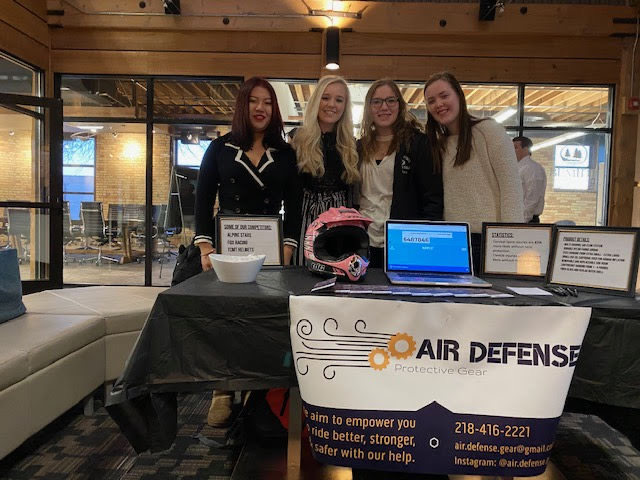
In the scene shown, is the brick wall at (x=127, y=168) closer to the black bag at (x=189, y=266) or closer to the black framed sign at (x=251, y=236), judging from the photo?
the black bag at (x=189, y=266)

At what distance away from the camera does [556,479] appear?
64.7 inches

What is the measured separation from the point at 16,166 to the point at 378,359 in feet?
17.1

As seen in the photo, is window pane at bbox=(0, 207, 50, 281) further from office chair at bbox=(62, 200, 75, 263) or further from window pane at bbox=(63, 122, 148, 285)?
window pane at bbox=(63, 122, 148, 285)

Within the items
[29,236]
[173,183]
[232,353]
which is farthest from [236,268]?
[173,183]

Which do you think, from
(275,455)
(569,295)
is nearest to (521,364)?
(569,295)

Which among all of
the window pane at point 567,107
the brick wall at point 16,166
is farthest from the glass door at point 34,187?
the window pane at point 567,107

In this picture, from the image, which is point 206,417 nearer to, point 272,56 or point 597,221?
point 272,56

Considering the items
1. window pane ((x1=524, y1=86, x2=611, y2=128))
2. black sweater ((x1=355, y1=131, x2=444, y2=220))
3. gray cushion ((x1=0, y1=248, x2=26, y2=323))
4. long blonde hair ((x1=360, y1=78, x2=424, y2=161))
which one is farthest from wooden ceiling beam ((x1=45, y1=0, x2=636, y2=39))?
gray cushion ((x1=0, y1=248, x2=26, y2=323))

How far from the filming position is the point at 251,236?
154 cm

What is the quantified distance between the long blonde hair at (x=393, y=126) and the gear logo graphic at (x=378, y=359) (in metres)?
1.12

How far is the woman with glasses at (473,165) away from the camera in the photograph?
1.81m

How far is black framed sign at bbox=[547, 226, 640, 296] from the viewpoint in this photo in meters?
1.21

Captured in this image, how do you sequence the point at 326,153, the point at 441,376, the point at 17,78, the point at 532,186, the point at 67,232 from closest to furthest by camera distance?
the point at 441,376
the point at 326,153
the point at 532,186
the point at 17,78
the point at 67,232

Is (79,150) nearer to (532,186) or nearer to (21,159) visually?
(21,159)
